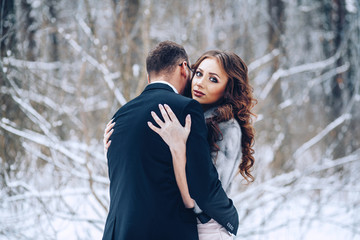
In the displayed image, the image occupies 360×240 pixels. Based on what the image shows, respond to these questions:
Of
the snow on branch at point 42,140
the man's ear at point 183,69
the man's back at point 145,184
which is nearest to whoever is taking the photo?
the man's back at point 145,184

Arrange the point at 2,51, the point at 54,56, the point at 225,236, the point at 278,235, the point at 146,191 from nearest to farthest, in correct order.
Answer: the point at 146,191 → the point at 225,236 → the point at 2,51 → the point at 278,235 → the point at 54,56

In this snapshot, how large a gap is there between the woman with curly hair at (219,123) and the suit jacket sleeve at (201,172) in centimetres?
4

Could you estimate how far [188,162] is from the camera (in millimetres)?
1518

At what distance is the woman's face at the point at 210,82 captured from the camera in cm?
194

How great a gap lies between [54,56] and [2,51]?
2.08 meters

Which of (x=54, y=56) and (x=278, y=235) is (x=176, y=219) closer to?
(x=278, y=235)

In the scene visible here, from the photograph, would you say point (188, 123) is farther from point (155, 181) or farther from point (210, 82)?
point (210, 82)

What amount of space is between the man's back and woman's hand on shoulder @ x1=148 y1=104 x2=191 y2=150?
0.10ft

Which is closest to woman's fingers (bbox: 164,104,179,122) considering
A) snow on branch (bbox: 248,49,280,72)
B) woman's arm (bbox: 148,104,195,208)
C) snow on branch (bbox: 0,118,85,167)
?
woman's arm (bbox: 148,104,195,208)

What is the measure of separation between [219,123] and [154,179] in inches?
19.2

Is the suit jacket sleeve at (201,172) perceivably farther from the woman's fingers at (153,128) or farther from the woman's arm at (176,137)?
the woman's fingers at (153,128)

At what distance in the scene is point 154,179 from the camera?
153 cm

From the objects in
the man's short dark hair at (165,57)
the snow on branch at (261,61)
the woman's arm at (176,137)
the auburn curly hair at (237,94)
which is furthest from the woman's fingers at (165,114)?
the snow on branch at (261,61)

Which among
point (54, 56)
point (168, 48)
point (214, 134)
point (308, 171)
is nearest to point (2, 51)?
point (54, 56)
